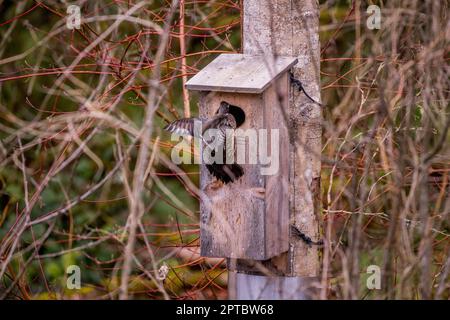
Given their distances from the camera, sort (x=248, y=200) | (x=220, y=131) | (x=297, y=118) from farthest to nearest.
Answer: (x=297, y=118)
(x=248, y=200)
(x=220, y=131)

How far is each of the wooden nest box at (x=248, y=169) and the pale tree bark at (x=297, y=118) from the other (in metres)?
0.10

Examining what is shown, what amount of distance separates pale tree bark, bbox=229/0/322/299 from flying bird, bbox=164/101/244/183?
333 millimetres

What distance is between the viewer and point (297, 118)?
4.25 meters

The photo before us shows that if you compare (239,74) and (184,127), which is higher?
(239,74)

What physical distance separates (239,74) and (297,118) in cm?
44

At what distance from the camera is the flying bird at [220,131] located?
3914mm

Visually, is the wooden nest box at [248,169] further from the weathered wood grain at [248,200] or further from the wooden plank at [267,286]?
the wooden plank at [267,286]

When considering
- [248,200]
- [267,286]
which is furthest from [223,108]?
[267,286]

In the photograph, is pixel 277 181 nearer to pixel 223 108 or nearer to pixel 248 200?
pixel 248 200

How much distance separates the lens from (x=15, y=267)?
6.80 meters
